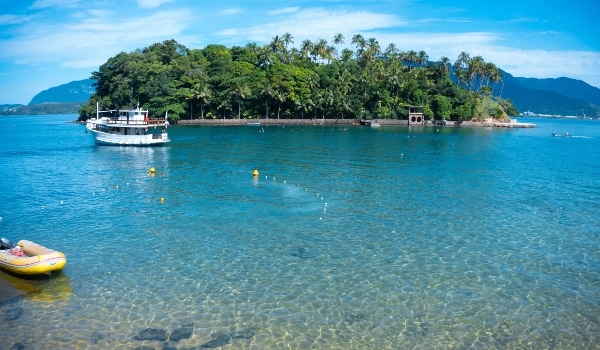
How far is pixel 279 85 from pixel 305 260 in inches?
4520

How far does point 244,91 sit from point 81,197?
96.5 metres

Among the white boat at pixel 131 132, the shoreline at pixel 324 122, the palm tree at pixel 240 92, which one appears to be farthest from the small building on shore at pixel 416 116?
the white boat at pixel 131 132

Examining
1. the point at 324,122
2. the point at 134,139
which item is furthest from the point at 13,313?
the point at 324,122

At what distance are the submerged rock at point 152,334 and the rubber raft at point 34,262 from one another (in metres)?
7.68

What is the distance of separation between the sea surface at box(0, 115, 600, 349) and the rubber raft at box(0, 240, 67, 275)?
0.58 metres

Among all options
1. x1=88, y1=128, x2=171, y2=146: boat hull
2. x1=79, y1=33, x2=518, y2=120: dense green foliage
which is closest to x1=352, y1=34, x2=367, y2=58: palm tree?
x1=79, y1=33, x2=518, y2=120: dense green foliage

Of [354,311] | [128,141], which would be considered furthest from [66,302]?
[128,141]

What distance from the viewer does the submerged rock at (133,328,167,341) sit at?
1653 cm

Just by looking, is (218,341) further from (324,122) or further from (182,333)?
(324,122)

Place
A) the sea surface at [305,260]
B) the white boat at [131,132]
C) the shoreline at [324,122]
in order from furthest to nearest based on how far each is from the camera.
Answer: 1. the shoreline at [324,122]
2. the white boat at [131,132]
3. the sea surface at [305,260]

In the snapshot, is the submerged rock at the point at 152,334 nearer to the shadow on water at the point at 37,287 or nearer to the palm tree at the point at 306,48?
the shadow on water at the point at 37,287

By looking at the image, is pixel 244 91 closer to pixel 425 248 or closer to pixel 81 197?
pixel 81 197

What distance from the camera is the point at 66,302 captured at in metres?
19.4

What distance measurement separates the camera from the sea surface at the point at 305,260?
1739cm
